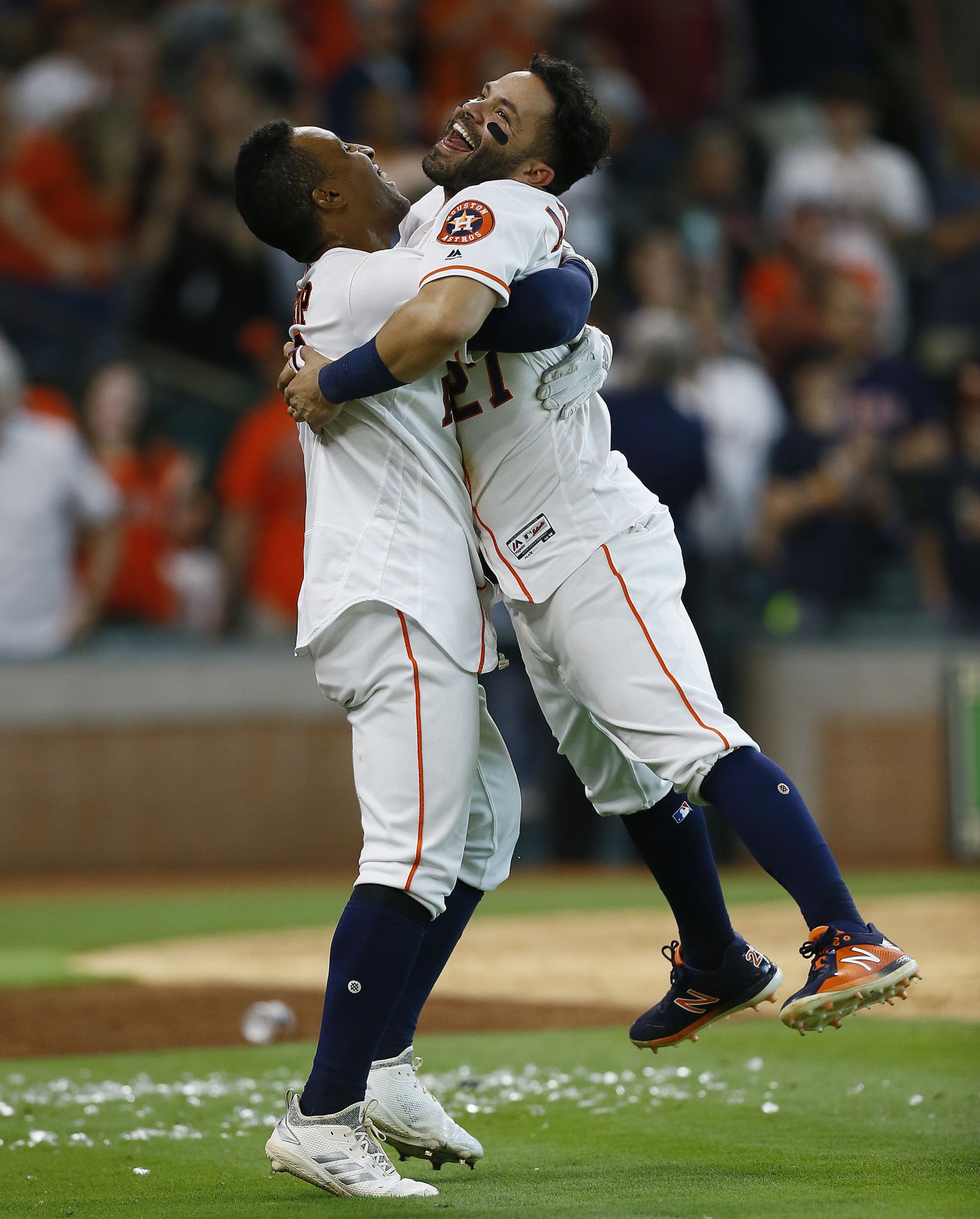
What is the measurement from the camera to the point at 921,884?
9336 millimetres

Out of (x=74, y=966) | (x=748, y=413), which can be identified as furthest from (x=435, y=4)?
(x=74, y=966)

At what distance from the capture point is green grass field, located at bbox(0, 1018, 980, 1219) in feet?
10.3

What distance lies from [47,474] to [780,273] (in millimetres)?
4843

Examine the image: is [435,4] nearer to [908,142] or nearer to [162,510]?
[908,142]

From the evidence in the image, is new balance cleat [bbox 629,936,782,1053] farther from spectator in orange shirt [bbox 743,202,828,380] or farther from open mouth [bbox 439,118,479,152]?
spectator in orange shirt [bbox 743,202,828,380]

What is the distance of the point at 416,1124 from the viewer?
11.2ft

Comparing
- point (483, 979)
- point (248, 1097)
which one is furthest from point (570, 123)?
point (483, 979)

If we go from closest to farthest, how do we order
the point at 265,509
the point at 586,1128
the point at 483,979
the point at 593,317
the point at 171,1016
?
the point at 586,1128 < the point at 171,1016 < the point at 483,979 < the point at 265,509 < the point at 593,317

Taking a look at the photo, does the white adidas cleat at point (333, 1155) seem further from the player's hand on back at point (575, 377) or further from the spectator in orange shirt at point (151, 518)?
Answer: the spectator in orange shirt at point (151, 518)

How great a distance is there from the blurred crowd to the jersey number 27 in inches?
188

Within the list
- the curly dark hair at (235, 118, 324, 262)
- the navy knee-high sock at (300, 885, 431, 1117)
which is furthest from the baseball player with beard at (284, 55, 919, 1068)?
the navy knee-high sock at (300, 885, 431, 1117)

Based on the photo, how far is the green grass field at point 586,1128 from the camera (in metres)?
3.14

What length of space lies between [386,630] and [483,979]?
3.66 m

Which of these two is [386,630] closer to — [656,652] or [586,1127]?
[656,652]
